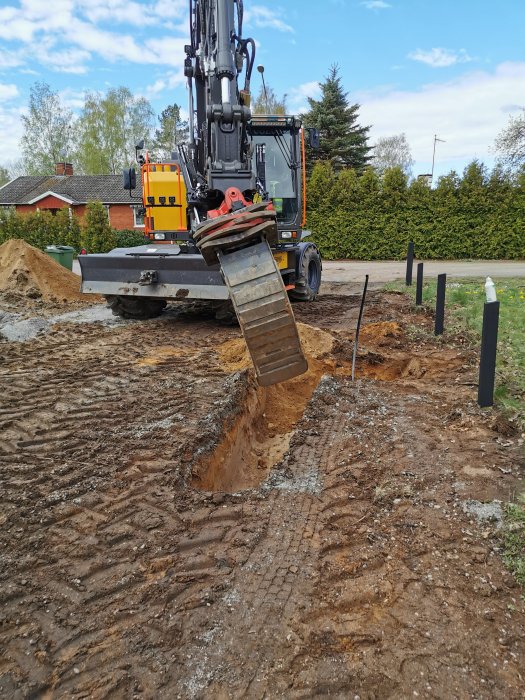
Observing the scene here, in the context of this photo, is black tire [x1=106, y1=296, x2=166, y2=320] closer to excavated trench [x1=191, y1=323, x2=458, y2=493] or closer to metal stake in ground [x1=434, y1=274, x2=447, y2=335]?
excavated trench [x1=191, y1=323, x2=458, y2=493]

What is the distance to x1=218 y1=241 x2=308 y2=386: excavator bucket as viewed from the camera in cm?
412

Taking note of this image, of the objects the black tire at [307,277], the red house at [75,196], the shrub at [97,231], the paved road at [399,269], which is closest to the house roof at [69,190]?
the red house at [75,196]

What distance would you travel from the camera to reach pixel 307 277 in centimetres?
977

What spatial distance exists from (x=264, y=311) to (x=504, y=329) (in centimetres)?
394

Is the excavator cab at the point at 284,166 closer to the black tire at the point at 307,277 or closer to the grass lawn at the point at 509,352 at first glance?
the black tire at the point at 307,277

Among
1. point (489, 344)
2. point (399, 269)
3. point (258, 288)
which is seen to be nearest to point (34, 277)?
point (258, 288)

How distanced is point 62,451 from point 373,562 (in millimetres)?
2441

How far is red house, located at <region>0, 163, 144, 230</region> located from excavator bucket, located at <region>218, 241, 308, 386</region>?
29092 mm

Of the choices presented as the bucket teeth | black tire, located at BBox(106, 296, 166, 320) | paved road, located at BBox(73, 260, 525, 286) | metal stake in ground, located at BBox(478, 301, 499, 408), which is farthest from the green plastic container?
metal stake in ground, located at BBox(478, 301, 499, 408)

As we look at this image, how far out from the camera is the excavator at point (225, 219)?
417cm

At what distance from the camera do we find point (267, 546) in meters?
2.81

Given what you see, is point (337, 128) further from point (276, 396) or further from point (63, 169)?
point (276, 396)

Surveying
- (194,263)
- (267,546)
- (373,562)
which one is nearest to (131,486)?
(267,546)

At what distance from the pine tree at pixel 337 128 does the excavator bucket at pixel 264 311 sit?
28.5 meters
